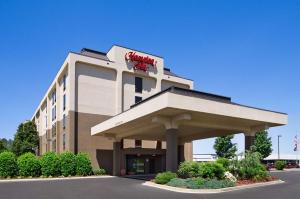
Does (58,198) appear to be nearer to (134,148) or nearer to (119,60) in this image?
(134,148)

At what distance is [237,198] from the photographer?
61.8 ft

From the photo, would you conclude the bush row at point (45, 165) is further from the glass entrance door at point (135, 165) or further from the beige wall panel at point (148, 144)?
the beige wall panel at point (148, 144)

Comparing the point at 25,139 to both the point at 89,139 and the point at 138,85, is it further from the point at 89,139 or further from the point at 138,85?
the point at 138,85

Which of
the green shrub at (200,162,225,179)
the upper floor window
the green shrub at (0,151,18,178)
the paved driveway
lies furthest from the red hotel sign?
the paved driveway

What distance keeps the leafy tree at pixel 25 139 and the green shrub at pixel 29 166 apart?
32.6 meters

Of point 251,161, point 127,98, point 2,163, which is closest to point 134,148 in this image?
point 127,98

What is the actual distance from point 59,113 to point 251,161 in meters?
31.8

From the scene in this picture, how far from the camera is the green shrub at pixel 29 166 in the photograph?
38.7 meters

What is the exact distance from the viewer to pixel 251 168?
28531 millimetres

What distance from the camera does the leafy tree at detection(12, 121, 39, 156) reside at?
231 ft

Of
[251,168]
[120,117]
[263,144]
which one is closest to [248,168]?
[251,168]

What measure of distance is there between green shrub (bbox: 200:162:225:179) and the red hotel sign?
26.7m

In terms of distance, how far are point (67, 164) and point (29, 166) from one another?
4.33 metres

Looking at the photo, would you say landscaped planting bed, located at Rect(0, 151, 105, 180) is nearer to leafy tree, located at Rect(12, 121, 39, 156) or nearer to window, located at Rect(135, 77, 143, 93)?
window, located at Rect(135, 77, 143, 93)
